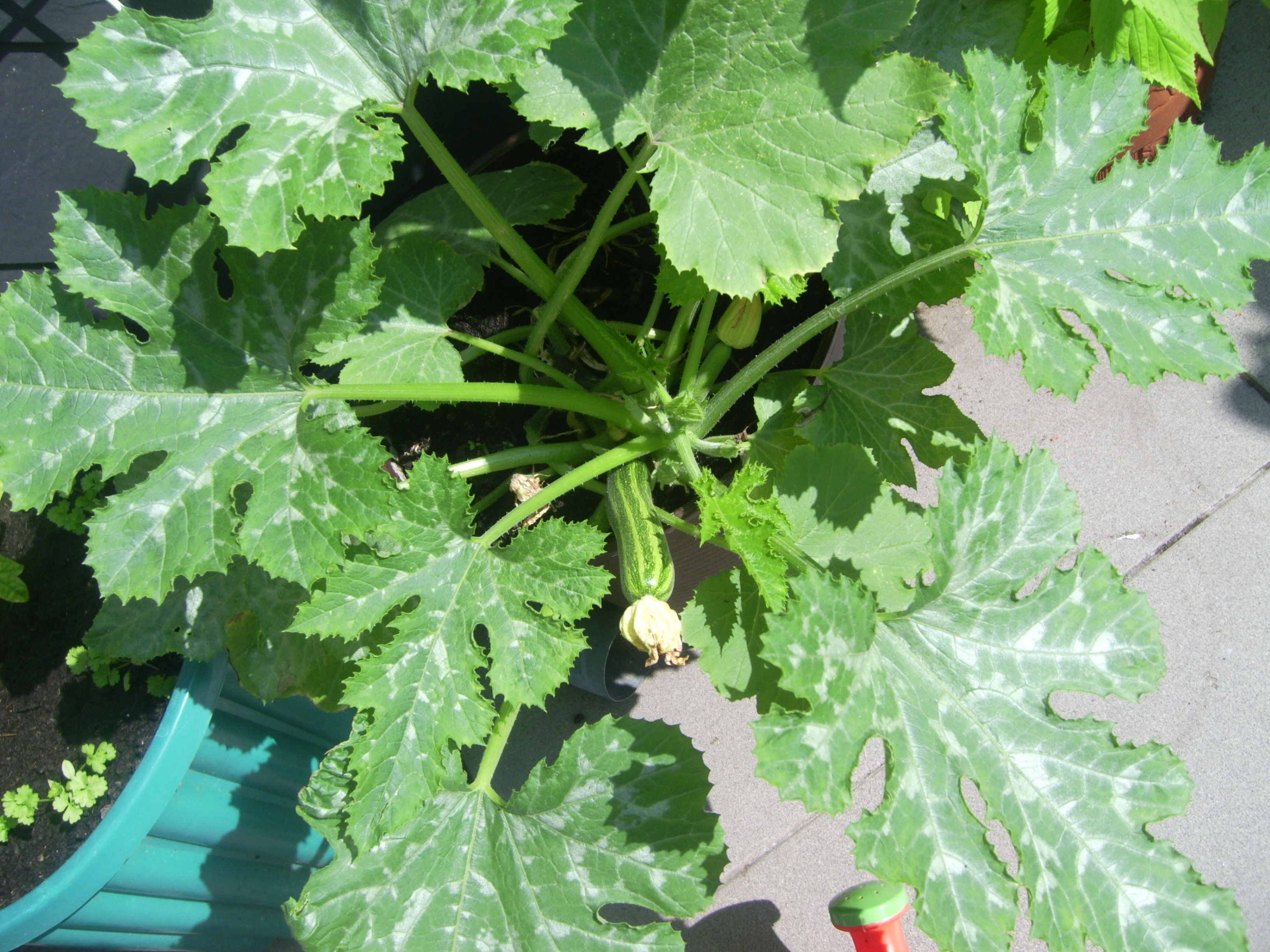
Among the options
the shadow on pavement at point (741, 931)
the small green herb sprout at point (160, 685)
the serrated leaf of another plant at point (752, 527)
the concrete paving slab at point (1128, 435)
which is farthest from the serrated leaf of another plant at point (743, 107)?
the shadow on pavement at point (741, 931)

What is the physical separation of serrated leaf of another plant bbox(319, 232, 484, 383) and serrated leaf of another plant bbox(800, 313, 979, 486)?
0.63 m

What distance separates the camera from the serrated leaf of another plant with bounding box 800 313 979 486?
145 cm

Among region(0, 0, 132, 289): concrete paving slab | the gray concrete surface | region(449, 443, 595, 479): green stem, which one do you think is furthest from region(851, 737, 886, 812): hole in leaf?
region(0, 0, 132, 289): concrete paving slab

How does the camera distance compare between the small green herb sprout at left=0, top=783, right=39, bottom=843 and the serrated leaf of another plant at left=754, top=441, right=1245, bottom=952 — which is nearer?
the serrated leaf of another plant at left=754, top=441, right=1245, bottom=952

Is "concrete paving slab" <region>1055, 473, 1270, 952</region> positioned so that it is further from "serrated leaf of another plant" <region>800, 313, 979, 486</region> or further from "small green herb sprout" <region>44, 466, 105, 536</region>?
"small green herb sprout" <region>44, 466, 105, 536</region>

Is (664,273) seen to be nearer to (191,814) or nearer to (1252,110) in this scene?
(191,814)

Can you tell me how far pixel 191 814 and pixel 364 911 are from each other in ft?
1.52

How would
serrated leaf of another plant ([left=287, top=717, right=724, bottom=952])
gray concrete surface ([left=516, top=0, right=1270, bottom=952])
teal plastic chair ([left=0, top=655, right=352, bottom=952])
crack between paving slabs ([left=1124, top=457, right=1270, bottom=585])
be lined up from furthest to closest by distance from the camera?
crack between paving slabs ([left=1124, top=457, right=1270, bottom=585])
gray concrete surface ([left=516, top=0, right=1270, bottom=952])
teal plastic chair ([left=0, top=655, right=352, bottom=952])
serrated leaf of another plant ([left=287, top=717, right=724, bottom=952])

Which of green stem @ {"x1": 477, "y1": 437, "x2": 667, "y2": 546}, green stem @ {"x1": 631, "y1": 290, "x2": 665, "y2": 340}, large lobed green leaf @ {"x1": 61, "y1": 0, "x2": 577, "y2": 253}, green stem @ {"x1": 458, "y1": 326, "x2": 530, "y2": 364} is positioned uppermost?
large lobed green leaf @ {"x1": 61, "y1": 0, "x2": 577, "y2": 253}

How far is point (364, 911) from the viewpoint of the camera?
1301mm

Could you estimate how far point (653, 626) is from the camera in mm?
1302

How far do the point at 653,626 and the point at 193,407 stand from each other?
0.73m

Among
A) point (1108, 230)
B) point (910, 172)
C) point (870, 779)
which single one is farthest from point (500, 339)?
point (870, 779)

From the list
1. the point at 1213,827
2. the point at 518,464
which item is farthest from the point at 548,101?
the point at 1213,827
